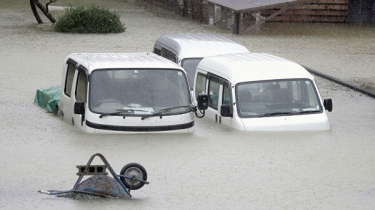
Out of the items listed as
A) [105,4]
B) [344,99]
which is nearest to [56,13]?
[105,4]

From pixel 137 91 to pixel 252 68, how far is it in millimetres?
2152

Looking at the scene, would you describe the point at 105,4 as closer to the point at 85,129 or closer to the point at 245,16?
the point at 245,16

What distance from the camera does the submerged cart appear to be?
34.2 feet

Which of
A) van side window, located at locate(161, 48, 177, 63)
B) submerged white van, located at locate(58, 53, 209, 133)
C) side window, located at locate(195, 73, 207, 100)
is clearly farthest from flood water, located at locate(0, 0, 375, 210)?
van side window, located at locate(161, 48, 177, 63)

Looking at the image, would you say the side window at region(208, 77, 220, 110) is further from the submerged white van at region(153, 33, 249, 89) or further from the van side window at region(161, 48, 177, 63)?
the van side window at region(161, 48, 177, 63)

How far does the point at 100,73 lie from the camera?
1512 cm

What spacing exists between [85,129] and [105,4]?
2956 centimetres

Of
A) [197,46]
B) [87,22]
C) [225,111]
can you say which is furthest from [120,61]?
[87,22]

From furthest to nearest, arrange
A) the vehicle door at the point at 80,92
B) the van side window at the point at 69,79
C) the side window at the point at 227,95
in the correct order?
the van side window at the point at 69,79 → the side window at the point at 227,95 → the vehicle door at the point at 80,92

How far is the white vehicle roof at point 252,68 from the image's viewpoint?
15883 mm

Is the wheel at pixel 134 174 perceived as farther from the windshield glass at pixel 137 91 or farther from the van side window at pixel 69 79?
the van side window at pixel 69 79

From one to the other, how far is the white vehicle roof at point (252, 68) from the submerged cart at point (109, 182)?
Answer: 17.6ft

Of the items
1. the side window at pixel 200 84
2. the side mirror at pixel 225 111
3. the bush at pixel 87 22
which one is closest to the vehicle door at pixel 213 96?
the side window at pixel 200 84

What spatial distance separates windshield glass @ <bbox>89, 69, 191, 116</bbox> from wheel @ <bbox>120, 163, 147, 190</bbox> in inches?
→ 157
